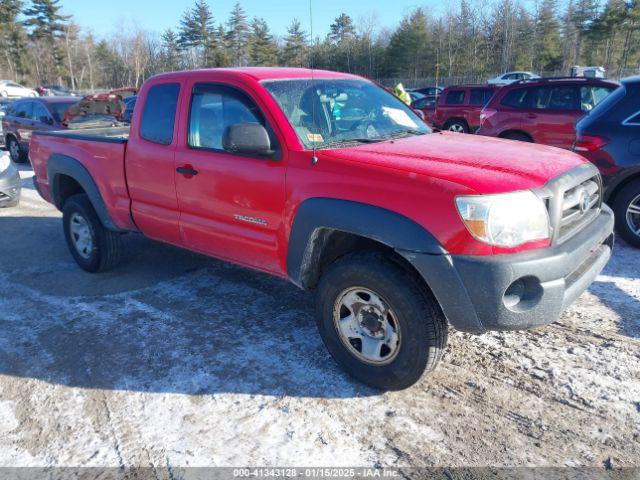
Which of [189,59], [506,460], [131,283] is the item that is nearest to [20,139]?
[131,283]

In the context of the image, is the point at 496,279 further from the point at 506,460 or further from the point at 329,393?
the point at 329,393

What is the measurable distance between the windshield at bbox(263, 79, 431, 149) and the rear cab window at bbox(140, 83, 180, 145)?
949 mm

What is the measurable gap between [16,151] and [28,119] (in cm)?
131

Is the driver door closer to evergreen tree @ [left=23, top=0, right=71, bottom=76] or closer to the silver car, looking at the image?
the silver car

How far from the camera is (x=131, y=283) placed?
489cm

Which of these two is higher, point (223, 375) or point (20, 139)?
point (20, 139)

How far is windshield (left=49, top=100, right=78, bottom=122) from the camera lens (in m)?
11.5

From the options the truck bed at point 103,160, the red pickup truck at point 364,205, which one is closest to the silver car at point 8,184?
the truck bed at point 103,160

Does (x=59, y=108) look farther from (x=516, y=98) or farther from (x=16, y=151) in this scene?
(x=516, y=98)

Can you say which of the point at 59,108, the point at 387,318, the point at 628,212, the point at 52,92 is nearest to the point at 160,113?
the point at 387,318

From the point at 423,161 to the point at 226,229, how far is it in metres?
1.53

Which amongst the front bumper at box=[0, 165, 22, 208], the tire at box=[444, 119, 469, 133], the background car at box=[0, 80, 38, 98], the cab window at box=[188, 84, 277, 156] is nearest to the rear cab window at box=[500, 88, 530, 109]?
the tire at box=[444, 119, 469, 133]

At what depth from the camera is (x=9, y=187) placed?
7.87 m

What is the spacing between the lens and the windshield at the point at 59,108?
1149cm
